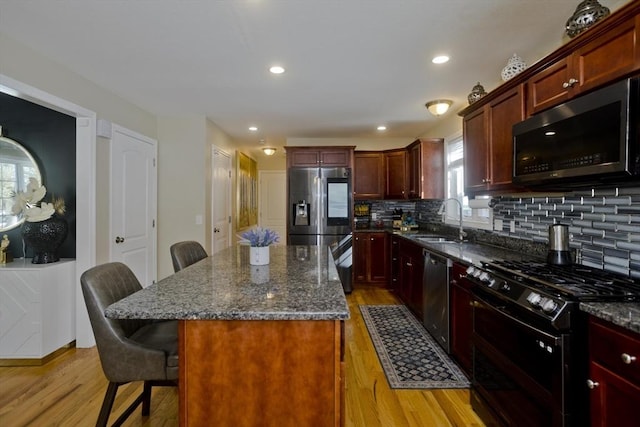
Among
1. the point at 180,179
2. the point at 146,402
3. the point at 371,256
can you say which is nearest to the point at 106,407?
the point at 146,402

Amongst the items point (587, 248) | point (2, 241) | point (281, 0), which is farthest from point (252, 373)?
point (2, 241)

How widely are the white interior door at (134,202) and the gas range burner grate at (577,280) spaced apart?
3.49 metres

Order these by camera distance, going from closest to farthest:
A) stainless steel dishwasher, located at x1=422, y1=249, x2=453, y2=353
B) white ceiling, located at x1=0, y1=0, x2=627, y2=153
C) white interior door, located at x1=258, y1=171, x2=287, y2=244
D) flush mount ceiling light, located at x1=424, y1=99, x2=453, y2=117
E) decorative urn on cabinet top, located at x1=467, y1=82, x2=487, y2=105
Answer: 1. white ceiling, located at x1=0, y1=0, x2=627, y2=153
2. stainless steel dishwasher, located at x1=422, y1=249, x2=453, y2=353
3. decorative urn on cabinet top, located at x1=467, y1=82, x2=487, y2=105
4. flush mount ceiling light, located at x1=424, y1=99, x2=453, y2=117
5. white interior door, located at x1=258, y1=171, x2=287, y2=244

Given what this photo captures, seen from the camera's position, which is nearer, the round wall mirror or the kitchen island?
the kitchen island

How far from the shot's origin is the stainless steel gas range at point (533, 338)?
52.1 inches

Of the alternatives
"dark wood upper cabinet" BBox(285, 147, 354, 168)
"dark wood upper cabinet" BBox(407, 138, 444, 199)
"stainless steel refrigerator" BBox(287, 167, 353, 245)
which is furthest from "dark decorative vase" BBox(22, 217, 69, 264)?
"dark wood upper cabinet" BBox(407, 138, 444, 199)

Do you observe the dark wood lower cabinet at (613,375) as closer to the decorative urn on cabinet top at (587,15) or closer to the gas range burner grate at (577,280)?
the gas range burner grate at (577,280)

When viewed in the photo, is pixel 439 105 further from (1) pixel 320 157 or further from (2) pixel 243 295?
(2) pixel 243 295

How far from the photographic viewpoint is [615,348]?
1156 mm

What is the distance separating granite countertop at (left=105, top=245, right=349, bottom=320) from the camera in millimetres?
1224

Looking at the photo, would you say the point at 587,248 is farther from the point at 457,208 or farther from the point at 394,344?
the point at 457,208

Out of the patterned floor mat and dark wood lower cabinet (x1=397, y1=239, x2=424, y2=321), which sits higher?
dark wood lower cabinet (x1=397, y1=239, x2=424, y2=321)

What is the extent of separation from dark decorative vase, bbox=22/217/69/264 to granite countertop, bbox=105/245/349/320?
1724 millimetres

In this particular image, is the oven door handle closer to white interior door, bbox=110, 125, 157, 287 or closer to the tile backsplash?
the tile backsplash
